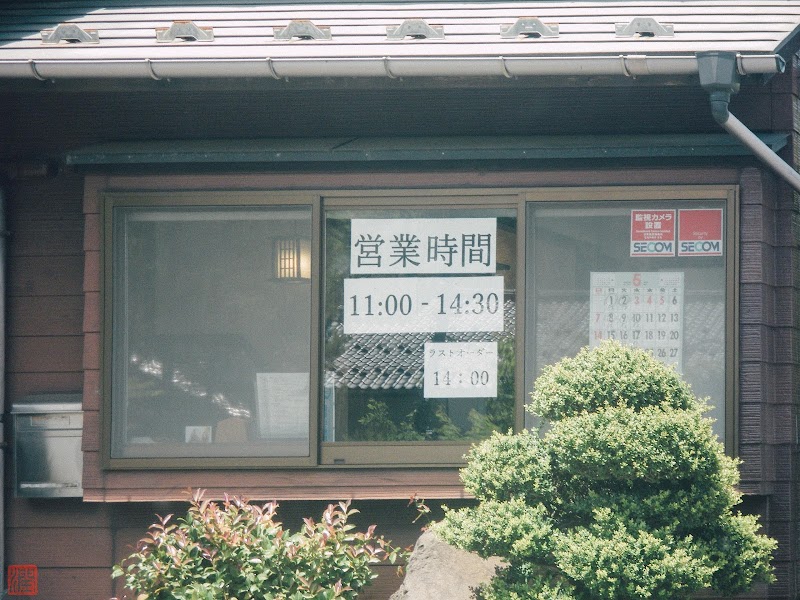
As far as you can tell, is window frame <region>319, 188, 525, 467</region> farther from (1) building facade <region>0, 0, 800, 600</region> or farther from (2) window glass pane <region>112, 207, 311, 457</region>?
(2) window glass pane <region>112, 207, 311, 457</region>

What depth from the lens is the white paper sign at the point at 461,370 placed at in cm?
704

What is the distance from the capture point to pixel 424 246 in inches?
280

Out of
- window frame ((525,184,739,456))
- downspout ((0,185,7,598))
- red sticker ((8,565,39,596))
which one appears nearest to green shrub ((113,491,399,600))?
red sticker ((8,565,39,596))

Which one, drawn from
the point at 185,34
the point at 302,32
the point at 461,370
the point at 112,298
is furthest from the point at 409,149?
the point at 112,298

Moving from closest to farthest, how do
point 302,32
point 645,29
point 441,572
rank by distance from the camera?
point 441,572 → point 645,29 → point 302,32

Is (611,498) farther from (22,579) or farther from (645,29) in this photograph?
(22,579)

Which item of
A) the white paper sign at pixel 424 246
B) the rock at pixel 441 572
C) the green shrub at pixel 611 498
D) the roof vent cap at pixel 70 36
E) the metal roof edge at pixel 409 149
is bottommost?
the rock at pixel 441 572

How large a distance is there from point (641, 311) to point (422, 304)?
4.62ft

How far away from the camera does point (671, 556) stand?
17.6 feet

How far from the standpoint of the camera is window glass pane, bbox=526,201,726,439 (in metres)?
6.94

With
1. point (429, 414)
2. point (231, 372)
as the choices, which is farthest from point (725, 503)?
point (231, 372)

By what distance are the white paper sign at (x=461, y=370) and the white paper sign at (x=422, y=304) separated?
0.43 ft

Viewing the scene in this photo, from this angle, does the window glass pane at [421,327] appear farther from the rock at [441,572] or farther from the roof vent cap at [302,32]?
the roof vent cap at [302,32]

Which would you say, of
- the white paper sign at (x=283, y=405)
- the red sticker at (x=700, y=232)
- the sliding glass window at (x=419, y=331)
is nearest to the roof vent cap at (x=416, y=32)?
the sliding glass window at (x=419, y=331)
